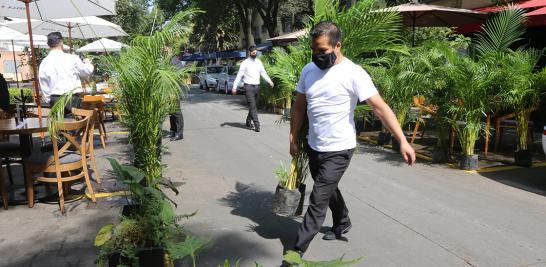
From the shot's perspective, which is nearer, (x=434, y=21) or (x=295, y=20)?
(x=434, y=21)

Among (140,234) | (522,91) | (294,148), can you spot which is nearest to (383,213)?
(294,148)

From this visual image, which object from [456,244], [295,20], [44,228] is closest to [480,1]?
[456,244]

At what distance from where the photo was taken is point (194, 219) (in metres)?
4.80

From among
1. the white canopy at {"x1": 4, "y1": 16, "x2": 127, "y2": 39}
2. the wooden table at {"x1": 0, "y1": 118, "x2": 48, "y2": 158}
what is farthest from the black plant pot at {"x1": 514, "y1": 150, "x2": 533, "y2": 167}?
the white canopy at {"x1": 4, "y1": 16, "x2": 127, "y2": 39}

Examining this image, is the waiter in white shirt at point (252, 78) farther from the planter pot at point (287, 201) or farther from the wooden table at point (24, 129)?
the planter pot at point (287, 201)

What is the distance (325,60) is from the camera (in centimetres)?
350

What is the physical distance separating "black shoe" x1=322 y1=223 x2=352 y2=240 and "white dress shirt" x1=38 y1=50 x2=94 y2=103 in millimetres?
4618

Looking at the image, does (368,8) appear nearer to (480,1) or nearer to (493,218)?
(493,218)

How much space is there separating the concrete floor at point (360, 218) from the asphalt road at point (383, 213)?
1 cm

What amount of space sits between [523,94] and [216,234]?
512cm

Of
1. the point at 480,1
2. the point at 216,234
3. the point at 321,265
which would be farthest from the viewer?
the point at 480,1

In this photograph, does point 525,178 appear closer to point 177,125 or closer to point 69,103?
point 177,125

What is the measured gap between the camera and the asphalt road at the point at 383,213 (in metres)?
3.92

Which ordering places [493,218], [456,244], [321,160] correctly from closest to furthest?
[321,160] < [456,244] < [493,218]
